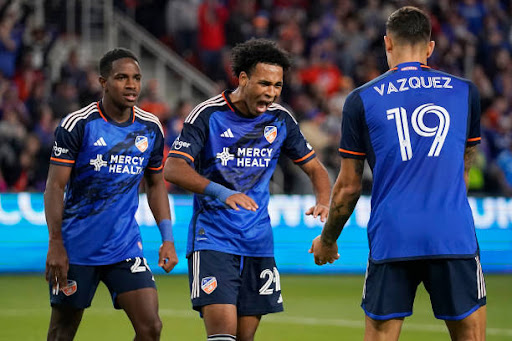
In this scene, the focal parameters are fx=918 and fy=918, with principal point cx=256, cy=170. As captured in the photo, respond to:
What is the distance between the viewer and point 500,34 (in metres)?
21.7

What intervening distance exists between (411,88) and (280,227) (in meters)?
9.48

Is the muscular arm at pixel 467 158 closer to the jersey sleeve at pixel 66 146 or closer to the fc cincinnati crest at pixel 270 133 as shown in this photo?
the fc cincinnati crest at pixel 270 133

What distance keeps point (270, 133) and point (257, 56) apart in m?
0.57

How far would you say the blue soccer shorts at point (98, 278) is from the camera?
21.2ft

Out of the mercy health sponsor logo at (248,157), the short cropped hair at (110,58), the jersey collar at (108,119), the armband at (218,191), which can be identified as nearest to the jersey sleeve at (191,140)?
the mercy health sponsor logo at (248,157)

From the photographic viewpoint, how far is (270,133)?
661 centimetres

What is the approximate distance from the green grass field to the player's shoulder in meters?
3.42

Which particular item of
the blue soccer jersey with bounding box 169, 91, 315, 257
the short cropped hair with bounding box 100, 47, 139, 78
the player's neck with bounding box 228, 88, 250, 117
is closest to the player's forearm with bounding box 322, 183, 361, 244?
the blue soccer jersey with bounding box 169, 91, 315, 257

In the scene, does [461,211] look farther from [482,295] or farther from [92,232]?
[92,232]

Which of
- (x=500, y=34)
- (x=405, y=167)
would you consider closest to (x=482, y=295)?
(x=405, y=167)

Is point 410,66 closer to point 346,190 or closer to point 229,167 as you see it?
point 346,190

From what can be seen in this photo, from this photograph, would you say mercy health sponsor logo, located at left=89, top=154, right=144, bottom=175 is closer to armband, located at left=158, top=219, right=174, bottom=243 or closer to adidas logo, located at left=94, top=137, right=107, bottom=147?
adidas logo, located at left=94, top=137, right=107, bottom=147

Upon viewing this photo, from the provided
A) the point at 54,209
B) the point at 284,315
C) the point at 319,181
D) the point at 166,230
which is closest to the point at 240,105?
the point at 319,181

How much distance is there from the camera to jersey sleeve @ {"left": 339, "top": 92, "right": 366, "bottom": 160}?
5152 mm
